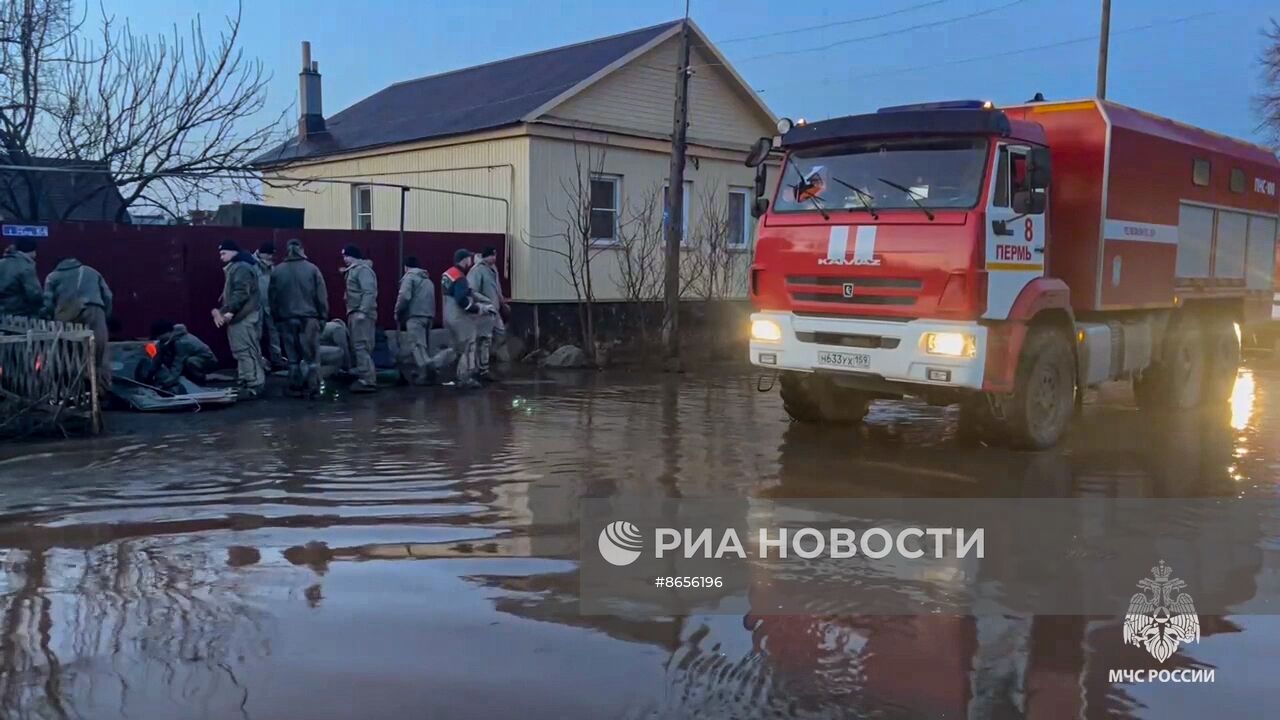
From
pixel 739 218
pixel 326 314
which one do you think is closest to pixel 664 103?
pixel 739 218

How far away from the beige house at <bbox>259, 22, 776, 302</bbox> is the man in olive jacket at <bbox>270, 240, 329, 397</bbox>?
355 cm

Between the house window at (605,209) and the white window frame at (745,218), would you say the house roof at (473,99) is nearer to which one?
the house window at (605,209)

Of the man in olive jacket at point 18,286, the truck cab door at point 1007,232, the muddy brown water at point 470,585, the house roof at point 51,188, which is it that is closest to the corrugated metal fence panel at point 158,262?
the house roof at point 51,188

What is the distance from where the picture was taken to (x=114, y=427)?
1050 cm

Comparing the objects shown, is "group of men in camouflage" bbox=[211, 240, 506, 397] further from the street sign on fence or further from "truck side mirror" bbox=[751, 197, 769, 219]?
"truck side mirror" bbox=[751, 197, 769, 219]

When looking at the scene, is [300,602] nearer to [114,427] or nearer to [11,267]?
[114,427]

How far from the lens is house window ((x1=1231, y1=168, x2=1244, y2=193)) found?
12.5 m

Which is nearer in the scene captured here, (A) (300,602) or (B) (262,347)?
(A) (300,602)

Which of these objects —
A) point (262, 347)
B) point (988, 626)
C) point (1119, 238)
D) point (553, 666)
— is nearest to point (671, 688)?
point (553, 666)

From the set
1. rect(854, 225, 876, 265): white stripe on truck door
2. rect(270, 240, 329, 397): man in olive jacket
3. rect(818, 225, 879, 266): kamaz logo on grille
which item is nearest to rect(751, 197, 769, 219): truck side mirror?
rect(818, 225, 879, 266): kamaz logo on grille

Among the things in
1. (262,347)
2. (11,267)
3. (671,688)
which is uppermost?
(11,267)

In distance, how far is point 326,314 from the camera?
516 inches

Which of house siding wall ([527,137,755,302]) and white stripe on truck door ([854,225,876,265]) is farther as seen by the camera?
house siding wall ([527,137,755,302])

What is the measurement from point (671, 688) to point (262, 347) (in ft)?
37.5
